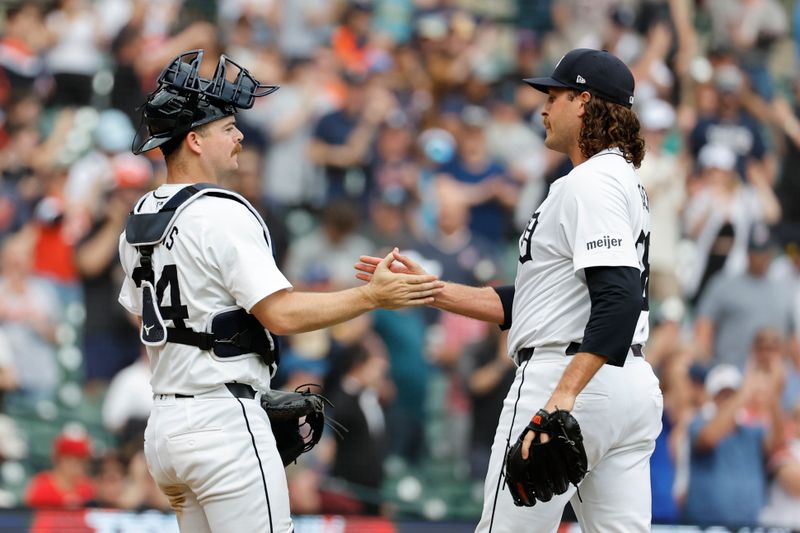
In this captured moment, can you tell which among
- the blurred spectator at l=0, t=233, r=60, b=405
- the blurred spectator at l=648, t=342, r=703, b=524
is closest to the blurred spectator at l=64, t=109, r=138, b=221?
the blurred spectator at l=0, t=233, r=60, b=405

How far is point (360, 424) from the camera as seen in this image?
761cm

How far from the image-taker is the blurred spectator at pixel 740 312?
8.30 meters

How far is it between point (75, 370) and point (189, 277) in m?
4.41

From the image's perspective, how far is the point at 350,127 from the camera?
28.5ft

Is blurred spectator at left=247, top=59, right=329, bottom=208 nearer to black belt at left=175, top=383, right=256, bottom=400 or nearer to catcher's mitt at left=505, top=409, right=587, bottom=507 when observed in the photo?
black belt at left=175, top=383, right=256, bottom=400

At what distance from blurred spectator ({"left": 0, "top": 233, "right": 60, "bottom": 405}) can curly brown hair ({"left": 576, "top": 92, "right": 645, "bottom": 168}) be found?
15.9ft

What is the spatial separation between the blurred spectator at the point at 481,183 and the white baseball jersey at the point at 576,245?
14.3 ft

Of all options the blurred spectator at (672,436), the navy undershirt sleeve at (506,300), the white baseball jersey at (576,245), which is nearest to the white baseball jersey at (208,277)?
the white baseball jersey at (576,245)

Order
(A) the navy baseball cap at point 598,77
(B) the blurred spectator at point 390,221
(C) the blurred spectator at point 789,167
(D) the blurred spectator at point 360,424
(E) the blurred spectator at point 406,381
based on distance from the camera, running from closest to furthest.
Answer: (A) the navy baseball cap at point 598,77 → (D) the blurred spectator at point 360,424 → (E) the blurred spectator at point 406,381 → (B) the blurred spectator at point 390,221 → (C) the blurred spectator at point 789,167

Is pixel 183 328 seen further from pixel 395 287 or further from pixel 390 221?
pixel 390 221

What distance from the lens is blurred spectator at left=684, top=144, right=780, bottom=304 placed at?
8.62 m

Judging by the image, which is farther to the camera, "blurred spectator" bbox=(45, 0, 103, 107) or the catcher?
"blurred spectator" bbox=(45, 0, 103, 107)

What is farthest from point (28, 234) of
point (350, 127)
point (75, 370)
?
point (350, 127)

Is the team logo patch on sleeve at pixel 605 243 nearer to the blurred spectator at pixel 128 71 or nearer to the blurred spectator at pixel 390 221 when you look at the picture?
the blurred spectator at pixel 390 221
